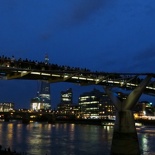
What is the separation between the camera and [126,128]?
43062 millimetres

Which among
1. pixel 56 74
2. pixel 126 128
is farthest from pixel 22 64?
pixel 126 128

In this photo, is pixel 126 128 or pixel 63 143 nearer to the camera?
pixel 126 128

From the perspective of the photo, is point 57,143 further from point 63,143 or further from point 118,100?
point 118,100

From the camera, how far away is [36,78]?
50.5m

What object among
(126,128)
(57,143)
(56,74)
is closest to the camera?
(126,128)

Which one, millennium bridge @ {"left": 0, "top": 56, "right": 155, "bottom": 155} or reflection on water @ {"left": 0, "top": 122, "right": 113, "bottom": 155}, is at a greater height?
millennium bridge @ {"left": 0, "top": 56, "right": 155, "bottom": 155}

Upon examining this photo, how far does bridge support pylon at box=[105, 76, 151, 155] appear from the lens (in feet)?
135

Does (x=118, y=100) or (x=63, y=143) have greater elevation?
(x=118, y=100)

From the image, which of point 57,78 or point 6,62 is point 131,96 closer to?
point 57,78

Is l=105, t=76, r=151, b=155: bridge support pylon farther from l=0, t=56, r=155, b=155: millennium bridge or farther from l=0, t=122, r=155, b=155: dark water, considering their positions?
l=0, t=122, r=155, b=155: dark water

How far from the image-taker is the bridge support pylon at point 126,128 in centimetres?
4128

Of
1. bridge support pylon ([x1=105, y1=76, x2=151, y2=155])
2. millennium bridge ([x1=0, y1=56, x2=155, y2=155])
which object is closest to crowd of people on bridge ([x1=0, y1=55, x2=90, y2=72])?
millennium bridge ([x1=0, y1=56, x2=155, y2=155])

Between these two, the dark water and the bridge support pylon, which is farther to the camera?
the dark water

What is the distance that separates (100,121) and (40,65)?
148380mm
